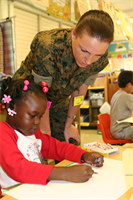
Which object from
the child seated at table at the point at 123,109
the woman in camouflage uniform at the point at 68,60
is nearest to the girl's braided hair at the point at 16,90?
the woman in camouflage uniform at the point at 68,60

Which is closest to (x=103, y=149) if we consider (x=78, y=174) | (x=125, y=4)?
(x=78, y=174)

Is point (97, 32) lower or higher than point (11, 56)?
lower

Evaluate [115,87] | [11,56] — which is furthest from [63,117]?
[115,87]

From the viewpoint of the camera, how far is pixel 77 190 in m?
0.67

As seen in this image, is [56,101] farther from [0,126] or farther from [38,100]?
[0,126]

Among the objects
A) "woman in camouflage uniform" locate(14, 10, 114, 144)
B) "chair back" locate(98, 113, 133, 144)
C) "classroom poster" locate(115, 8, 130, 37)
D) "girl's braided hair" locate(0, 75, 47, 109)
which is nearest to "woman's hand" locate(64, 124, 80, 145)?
"woman in camouflage uniform" locate(14, 10, 114, 144)

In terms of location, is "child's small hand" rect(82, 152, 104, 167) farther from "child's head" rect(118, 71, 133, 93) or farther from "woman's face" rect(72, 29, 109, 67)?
"child's head" rect(118, 71, 133, 93)

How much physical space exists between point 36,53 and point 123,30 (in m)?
3.96

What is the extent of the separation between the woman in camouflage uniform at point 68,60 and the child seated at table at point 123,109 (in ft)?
3.61

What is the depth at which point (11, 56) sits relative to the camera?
283 cm

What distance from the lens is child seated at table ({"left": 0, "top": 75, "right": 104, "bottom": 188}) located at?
2.43 feet

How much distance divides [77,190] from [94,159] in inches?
10.6

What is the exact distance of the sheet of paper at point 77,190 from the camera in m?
0.63

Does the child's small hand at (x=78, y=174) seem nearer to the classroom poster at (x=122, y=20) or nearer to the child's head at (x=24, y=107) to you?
the child's head at (x=24, y=107)
